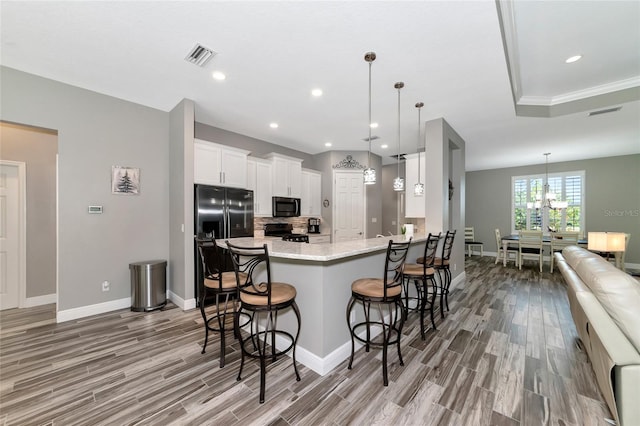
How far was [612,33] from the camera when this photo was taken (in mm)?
2404

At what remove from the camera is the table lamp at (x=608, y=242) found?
3340mm

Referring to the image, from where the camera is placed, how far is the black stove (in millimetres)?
5270

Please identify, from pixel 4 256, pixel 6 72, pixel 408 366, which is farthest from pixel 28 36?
pixel 408 366

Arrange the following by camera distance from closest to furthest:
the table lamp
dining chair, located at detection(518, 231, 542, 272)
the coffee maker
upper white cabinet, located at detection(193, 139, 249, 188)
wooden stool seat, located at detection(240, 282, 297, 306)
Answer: wooden stool seat, located at detection(240, 282, 297, 306), the table lamp, upper white cabinet, located at detection(193, 139, 249, 188), dining chair, located at detection(518, 231, 542, 272), the coffee maker

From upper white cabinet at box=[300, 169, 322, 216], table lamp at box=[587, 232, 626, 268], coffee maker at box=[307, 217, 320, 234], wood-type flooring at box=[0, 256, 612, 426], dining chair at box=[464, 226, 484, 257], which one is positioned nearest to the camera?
wood-type flooring at box=[0, 256, 612, 426]

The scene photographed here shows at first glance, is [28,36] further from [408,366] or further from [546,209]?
[546,209]

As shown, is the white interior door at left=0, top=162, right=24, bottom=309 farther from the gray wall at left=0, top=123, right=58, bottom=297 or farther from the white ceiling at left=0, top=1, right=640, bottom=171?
the white ceiling at left=0, top=1, right=640, bottom=171

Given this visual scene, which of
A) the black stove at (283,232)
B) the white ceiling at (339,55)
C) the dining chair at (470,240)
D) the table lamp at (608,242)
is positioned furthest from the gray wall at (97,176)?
the dining chair at (470,240)

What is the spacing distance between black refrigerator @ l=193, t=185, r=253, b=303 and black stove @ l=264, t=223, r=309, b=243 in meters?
0.97

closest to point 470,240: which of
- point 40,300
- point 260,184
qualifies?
point 260,184

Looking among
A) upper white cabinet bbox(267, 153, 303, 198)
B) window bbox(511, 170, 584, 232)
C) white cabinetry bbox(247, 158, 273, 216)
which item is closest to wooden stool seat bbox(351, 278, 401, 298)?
white cabinetry bbox(247, 158, 273, 216)

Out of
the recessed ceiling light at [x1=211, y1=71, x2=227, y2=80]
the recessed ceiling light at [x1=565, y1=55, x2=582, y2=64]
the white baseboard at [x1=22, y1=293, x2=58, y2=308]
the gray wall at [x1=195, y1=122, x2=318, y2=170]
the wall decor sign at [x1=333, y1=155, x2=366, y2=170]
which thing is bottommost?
the white baseboard at [x1=22, y1=293, x2=58, y2=308]

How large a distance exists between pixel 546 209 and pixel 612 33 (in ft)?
22.4

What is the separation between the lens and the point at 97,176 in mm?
3350
